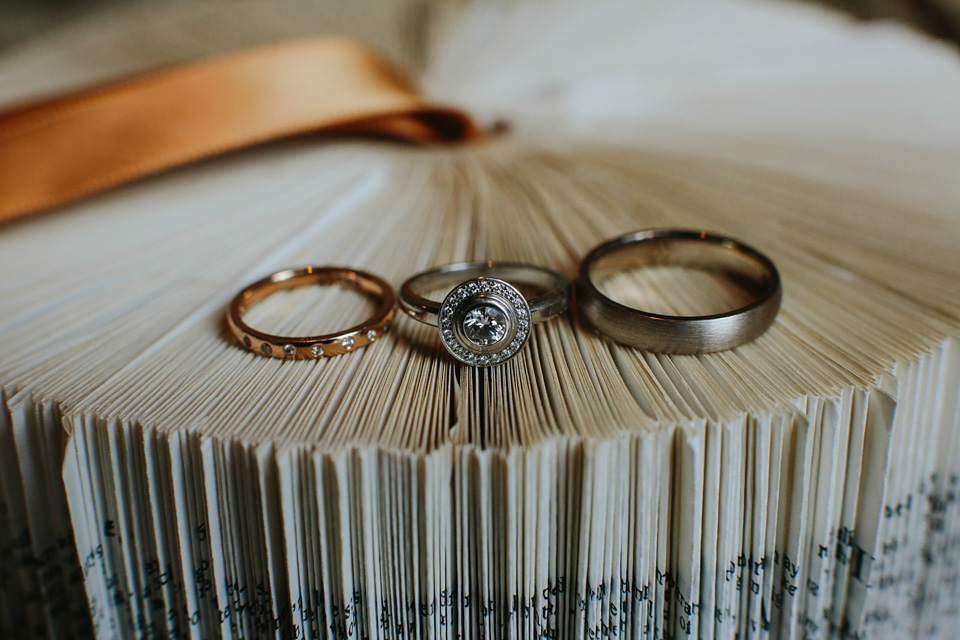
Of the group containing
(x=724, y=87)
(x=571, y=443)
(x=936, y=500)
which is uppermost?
(x=724, y=87)

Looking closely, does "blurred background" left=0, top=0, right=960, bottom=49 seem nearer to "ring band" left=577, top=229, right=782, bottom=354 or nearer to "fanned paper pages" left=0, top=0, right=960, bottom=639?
"fanned paper pages" left=0, top=0, right=960, bottom=639

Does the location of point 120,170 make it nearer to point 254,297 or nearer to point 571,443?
→ point 254,297

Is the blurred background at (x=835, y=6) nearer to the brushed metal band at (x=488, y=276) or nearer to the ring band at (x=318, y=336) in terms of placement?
the brushed metal band at (x=488, y=276)

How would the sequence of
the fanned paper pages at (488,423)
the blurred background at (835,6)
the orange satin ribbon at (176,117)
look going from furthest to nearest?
the blurred background at (835,6), the orange satin ribbon at (176,117), the fanned paper pages at (488,423)

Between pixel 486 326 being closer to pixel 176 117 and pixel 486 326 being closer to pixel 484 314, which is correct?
pixel 484 314

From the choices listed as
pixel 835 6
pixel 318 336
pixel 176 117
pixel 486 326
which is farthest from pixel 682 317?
pixel 835 6

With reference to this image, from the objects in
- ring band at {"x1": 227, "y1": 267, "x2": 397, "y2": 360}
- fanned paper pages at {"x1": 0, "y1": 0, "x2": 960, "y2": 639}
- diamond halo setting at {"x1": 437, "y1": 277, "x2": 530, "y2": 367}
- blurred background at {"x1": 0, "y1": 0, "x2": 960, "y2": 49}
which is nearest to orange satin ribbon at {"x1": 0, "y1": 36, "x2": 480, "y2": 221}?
fanned paper pages at {"x1": 0, "y1": 0, "x2": 960, "y2": 639}

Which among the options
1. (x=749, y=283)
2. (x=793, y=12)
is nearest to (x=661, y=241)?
(x=749, y=283)

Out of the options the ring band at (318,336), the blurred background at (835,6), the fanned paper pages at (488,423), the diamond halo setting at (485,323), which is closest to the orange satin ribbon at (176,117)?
the fanned paper pages at (488,423)
